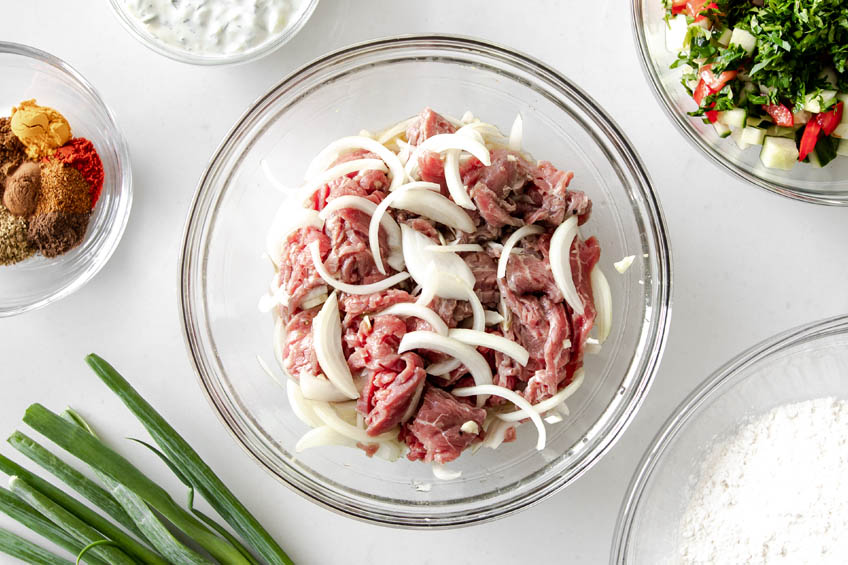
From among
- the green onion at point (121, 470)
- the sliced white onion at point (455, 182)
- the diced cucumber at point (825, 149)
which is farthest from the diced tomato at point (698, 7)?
the green onion at point (121, 470)

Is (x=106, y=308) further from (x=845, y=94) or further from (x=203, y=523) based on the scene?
(x=845, y=94)

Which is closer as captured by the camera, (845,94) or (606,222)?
(845,94)

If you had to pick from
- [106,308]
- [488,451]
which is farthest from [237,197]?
[488,451]

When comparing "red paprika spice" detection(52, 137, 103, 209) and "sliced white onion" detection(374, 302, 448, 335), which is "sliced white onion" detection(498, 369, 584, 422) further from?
"red paprika spice" detection(52, 137, 103, 209)

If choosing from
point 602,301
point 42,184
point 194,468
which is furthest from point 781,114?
point 42,184

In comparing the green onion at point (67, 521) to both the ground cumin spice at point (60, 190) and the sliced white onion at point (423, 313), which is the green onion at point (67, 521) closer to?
the ground cumin spice at point (60, 190)
